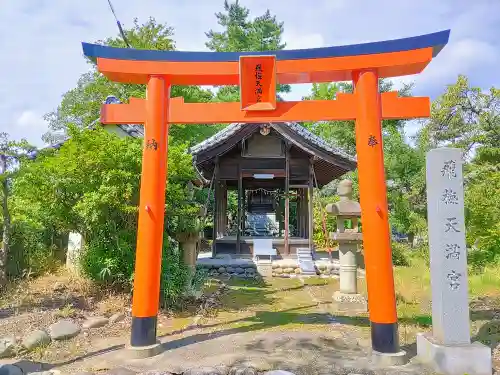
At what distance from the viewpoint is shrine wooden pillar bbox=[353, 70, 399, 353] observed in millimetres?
4930

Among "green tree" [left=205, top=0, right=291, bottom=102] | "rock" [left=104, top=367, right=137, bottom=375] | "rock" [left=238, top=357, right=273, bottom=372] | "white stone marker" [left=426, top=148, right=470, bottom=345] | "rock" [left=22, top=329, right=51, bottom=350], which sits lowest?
"rock" [left=104, top=367, right=137, bottom=375]

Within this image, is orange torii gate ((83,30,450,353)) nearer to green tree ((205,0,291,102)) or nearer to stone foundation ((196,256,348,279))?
stone foundation ((196,256,348,279))

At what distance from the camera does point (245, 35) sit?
2734 centimetres

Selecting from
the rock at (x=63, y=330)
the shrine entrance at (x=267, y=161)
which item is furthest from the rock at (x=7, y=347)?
the shrine entrance at (x=267, y=161)

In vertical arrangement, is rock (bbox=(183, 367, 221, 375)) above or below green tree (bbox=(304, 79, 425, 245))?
below

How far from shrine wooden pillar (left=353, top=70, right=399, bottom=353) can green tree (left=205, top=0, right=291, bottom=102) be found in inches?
816

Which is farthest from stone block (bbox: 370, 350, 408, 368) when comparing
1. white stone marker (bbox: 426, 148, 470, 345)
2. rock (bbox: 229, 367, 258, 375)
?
rock (bbox: 229, 367, 258, 375)

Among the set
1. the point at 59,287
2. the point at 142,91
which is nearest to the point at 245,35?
the point at 142,91

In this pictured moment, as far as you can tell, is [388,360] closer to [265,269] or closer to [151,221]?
[151,221]

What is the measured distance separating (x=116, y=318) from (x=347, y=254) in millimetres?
4983

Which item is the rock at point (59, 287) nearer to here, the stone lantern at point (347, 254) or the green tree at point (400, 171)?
the stone lantern at point (347, 254)

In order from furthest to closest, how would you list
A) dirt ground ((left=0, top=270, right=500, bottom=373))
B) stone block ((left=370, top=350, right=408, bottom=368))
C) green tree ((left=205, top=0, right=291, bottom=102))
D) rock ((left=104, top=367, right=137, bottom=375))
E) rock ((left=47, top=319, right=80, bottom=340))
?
green tree ((left=205, top=0, right=291, bottom=102)) → rock ((left=47, top=319, right=80, bottom=340)) → dirt ground ((left=0, top=270, right=500, bottom=373)) → stone block ((left=370, top=350, right=408, bottom=368)) → rock ((left=104, top=367, right=137, bottom=375))

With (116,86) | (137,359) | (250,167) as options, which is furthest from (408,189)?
(137,359)

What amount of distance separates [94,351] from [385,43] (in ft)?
19.4
